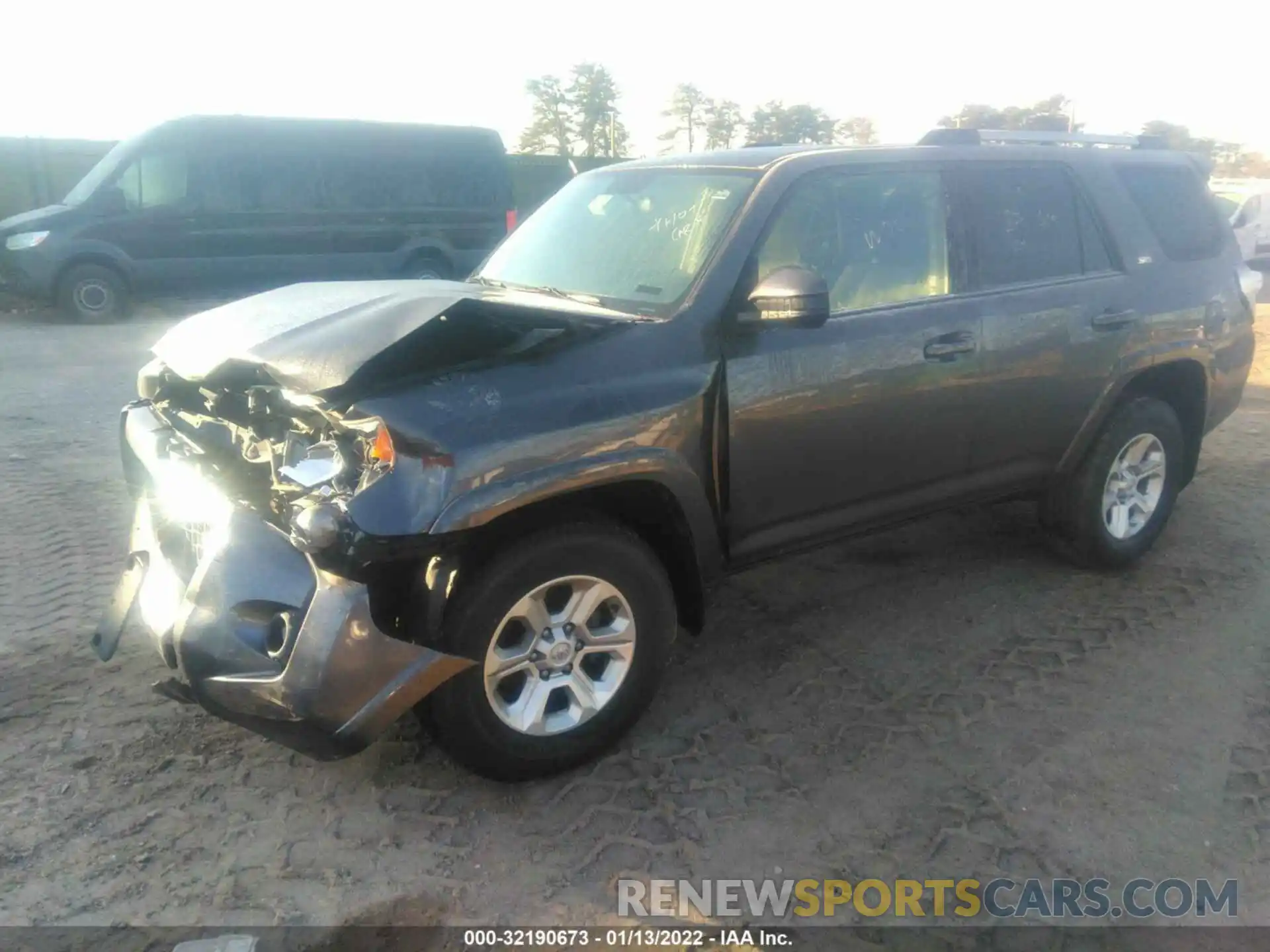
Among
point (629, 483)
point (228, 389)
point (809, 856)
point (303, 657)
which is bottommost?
point (809, 856)

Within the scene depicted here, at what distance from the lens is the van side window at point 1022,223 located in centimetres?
394

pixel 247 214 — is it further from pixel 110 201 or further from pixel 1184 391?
pixel 1184 391

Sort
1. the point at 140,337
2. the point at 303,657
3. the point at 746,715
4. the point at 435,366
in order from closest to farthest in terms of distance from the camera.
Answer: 1. the point at 303,657
2. the point at 435,366
3. the point at 746,715
4. the point at 140,337

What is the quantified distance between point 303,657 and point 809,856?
150 centimetres

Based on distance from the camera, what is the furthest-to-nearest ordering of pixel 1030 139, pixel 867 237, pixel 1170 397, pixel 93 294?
pixel 93 294
pixel 1170 397
pixel 1030 139
pixel 867 237

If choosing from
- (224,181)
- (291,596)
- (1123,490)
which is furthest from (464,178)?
(291,596)

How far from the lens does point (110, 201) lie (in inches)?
462

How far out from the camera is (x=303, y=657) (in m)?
2.50

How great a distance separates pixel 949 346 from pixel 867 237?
0.53 m

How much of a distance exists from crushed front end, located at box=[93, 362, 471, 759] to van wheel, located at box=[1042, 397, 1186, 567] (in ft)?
10.2

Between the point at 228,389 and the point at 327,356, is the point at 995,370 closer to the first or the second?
the point at 327,356

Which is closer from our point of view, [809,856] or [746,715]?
[809,856]

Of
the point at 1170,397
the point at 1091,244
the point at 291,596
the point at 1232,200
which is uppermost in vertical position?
the point at 1232,200

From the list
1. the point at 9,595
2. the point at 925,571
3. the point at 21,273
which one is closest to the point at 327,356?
the point at 9,595
